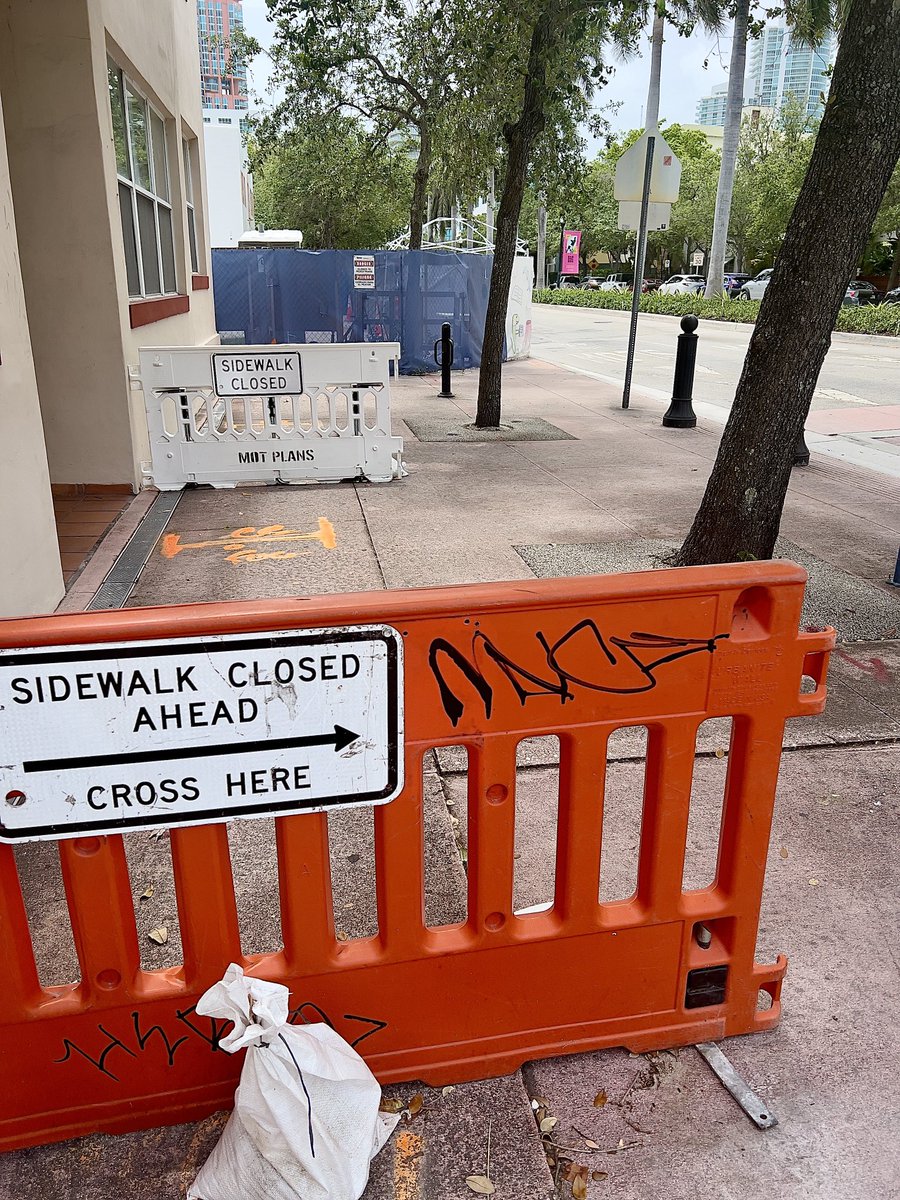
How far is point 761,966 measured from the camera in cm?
258

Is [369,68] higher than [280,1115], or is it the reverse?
[369,68]

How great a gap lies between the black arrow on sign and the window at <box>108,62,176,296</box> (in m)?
8.08

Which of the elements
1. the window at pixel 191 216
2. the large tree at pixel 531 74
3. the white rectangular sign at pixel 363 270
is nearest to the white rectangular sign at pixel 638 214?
the large tree at pixel 531 74

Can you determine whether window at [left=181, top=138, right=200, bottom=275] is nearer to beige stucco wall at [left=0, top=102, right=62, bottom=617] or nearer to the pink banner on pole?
beige stucco wall at [left=0, top=102, right=62, bottom=617]

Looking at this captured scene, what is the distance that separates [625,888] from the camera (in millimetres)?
3131

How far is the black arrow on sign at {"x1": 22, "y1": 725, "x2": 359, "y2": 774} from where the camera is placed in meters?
1.96

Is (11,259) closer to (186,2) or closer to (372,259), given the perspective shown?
(186,2)

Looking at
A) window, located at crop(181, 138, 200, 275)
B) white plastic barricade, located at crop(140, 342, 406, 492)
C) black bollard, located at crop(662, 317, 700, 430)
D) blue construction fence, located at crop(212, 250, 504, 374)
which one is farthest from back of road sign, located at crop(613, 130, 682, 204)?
blue construction fence, located at crop(212, 250, 504, 374)

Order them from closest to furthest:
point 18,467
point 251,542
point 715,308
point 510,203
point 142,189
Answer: point 18,467, point 251,542, point 142,189, point 510,203, point 715,308

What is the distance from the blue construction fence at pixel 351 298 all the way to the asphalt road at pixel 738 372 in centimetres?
331

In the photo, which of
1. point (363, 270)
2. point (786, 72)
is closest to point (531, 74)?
point (363, 270)

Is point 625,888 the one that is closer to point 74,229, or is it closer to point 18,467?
point 18,467

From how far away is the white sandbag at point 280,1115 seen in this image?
1.92 metres

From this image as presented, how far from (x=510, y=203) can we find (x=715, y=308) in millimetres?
29570
